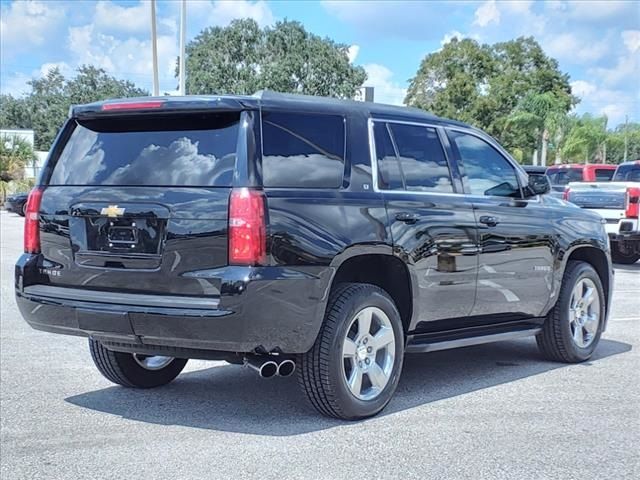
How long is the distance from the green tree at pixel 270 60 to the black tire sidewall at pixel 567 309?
4926 cm

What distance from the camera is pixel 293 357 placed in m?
5.04

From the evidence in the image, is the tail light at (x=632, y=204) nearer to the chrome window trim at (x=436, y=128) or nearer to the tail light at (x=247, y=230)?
the chrome window trim at (x=436, y=128)

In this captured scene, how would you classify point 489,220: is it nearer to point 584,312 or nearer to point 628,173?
point 584,312

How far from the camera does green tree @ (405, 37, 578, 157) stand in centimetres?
5062

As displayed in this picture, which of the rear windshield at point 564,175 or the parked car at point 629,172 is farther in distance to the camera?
the rear windshield at point 564,175

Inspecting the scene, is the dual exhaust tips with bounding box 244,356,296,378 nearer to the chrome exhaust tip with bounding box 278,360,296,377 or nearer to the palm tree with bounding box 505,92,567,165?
the chrome exhaust tip with bounding box 278,360,296,377

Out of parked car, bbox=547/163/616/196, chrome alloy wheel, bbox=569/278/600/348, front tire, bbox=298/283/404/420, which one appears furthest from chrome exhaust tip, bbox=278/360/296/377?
parked car, bbox=547/163/616/196

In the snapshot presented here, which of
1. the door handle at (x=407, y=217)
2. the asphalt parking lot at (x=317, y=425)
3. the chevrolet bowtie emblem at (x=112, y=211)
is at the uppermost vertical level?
the chevrolet bowtie emblem at (x=112, y=211)

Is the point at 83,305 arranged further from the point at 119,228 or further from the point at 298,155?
the point at 298,155

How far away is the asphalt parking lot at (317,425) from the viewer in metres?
4.44

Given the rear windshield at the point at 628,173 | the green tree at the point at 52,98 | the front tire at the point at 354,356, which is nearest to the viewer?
the front tire at the point at 354,356

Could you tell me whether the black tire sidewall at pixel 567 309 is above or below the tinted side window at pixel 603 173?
below

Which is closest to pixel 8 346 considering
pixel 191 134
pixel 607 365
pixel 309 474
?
pixel 191 134

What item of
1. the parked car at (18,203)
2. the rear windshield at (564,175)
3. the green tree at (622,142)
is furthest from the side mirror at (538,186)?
the parked car at (18,203)
